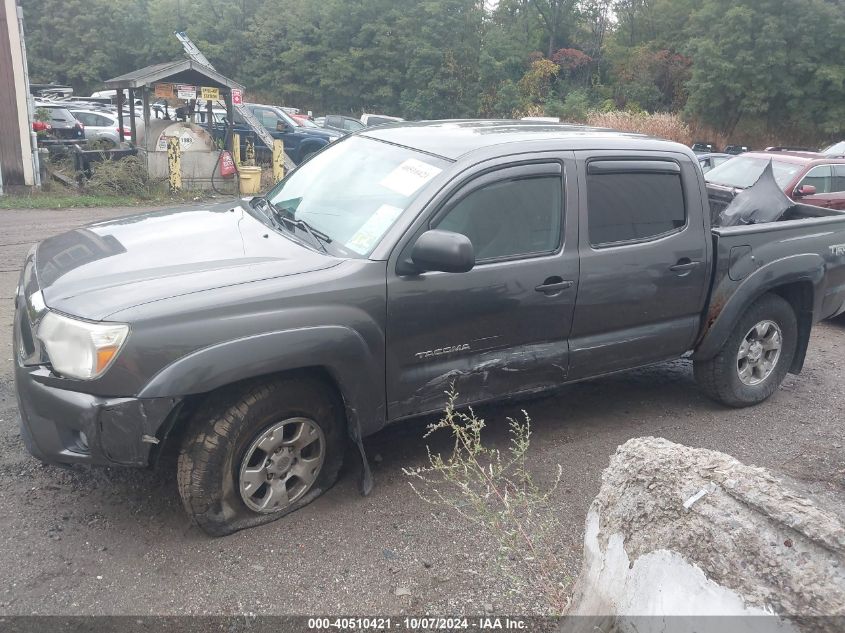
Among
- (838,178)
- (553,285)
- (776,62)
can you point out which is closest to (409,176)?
(553,285)

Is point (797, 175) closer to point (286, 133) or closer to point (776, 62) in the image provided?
point (286, 133)

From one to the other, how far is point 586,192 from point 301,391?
202 centimetres

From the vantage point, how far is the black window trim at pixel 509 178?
3.77 meters

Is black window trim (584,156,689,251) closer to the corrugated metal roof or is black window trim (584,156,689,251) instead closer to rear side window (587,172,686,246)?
rear side window (587,172,686,246)

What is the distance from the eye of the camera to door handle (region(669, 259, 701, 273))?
4548 mm

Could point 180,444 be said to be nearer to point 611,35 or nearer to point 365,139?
point 365,139

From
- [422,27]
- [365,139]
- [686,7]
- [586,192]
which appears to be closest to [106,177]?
[365,139]

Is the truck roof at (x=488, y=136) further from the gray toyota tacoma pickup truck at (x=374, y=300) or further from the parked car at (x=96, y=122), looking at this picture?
the parked car at (x=96, y=122)

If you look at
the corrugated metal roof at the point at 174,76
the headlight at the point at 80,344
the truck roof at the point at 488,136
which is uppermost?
the corrugated metal roof at the point at 174,76

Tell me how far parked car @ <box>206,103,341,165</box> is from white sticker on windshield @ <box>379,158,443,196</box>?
608 inches

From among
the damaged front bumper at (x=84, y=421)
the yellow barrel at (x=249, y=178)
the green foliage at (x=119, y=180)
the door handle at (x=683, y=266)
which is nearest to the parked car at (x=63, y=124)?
the green foliage at (x=119, y=180)

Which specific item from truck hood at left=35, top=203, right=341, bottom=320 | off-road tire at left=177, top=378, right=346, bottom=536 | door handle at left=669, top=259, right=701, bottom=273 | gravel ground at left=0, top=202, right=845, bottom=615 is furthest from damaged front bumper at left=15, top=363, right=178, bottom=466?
door handle at left=669, top=259, right=701, bottom=273

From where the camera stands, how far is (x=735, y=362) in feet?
16.7

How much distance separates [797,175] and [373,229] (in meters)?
9.72
